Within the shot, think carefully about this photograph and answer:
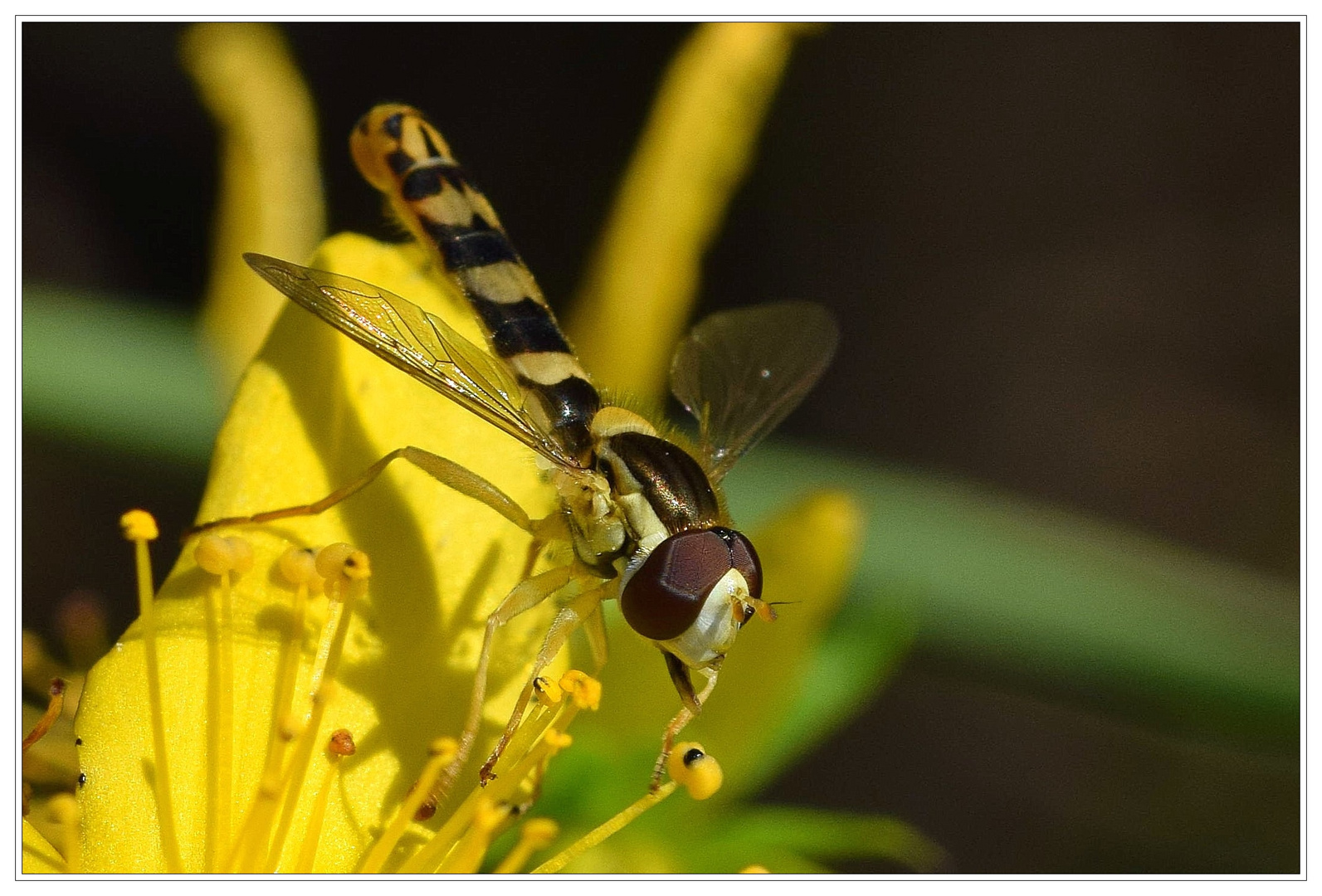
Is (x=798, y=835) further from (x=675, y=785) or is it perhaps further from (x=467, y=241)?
(x=467, y=241)

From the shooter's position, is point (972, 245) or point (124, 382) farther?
point (972, 245)

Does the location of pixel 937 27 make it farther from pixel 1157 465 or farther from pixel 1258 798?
pixel 1258 798

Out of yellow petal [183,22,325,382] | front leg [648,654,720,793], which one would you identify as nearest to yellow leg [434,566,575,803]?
front leg [648,654,720,793]

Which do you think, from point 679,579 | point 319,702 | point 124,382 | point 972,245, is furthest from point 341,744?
point 972,245

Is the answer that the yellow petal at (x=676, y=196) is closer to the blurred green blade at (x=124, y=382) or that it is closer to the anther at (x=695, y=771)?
the blurred green blade at (x=124, y=382)

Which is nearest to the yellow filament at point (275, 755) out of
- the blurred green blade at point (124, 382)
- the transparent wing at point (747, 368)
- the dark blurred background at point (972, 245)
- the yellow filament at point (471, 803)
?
the yellow filament at point (471, 803)
